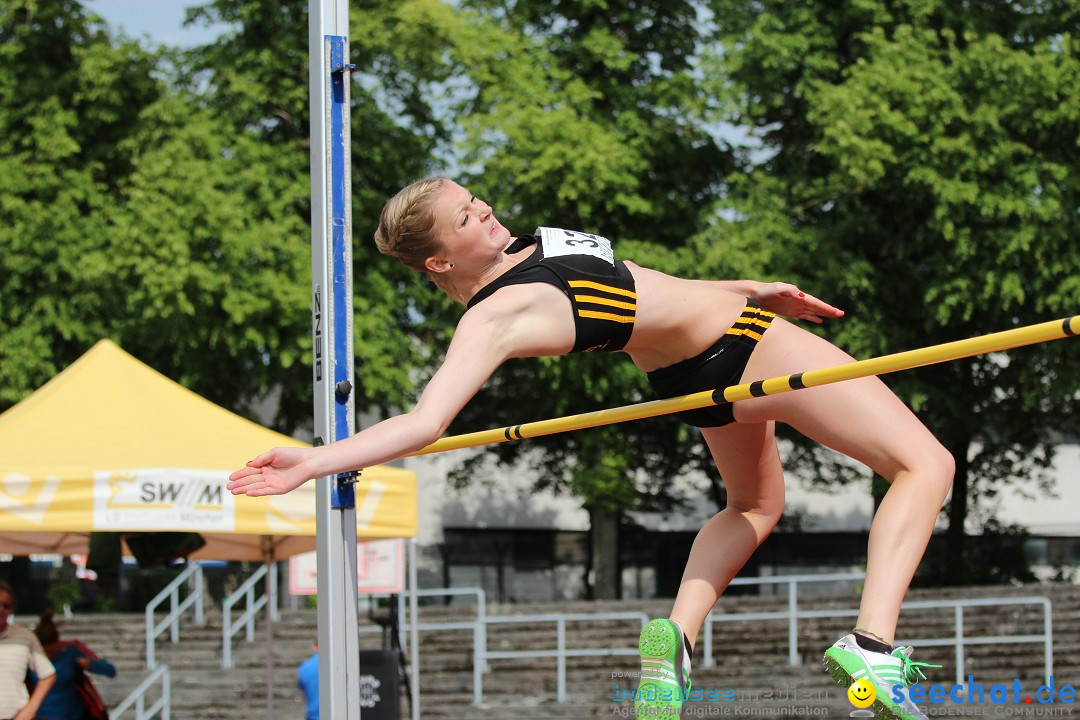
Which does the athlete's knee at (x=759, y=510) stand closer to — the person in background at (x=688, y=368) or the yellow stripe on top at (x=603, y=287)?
the person in background at (x=688, y=368)

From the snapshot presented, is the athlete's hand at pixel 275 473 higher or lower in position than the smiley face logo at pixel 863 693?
higher

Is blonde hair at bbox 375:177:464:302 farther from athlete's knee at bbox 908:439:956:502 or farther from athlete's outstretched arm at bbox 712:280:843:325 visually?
athlete's knee at bbox 908:439:956:502

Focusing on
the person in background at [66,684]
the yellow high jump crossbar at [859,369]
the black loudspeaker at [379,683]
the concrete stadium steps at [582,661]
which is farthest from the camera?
the concrete stadium steps at [582,661]

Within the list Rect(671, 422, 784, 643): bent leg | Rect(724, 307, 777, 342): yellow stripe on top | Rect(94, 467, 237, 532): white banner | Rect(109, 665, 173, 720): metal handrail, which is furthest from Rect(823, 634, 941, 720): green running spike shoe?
Rect(109, 665, 173, 720): metal handrail

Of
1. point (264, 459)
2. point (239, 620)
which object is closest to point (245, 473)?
point (264, 459)

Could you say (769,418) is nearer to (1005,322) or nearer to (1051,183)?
(1051,183)

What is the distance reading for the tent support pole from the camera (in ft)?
13.3

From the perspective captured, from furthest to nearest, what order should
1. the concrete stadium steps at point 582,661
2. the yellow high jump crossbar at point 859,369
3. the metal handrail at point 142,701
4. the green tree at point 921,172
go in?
the green tree at point 921,172, the concrete stadium steps at point 582,661, the metal handrail at point 142,701, the yellow high jump crossbar at point 859,369

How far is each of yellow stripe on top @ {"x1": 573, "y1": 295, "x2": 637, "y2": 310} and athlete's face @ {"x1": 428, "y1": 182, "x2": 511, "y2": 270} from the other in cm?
30

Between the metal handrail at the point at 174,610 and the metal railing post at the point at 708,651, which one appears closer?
the metal railing post at the point at 708,651

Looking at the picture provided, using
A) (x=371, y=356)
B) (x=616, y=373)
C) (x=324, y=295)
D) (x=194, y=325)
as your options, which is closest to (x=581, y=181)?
(x=616, y=373)

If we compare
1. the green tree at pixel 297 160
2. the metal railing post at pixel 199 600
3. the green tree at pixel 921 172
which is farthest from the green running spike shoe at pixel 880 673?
the metal railing post at pixel 199 600

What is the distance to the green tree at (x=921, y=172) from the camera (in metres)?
15.9

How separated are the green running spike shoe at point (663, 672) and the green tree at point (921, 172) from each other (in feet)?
42.8
